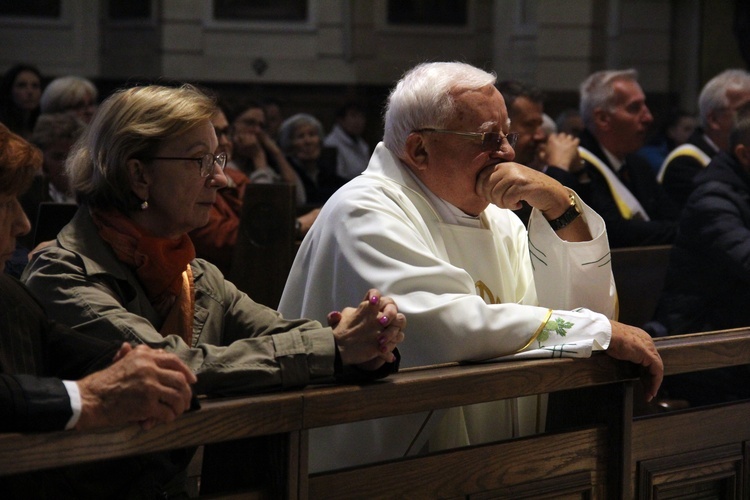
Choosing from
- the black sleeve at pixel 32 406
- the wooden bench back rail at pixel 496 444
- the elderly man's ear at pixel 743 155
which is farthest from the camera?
the elderly man's ear at pixel 743 155

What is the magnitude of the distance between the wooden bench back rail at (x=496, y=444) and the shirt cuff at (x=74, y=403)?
2 cm

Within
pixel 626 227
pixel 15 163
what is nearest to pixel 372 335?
pixel 15 163

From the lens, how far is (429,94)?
122 inches

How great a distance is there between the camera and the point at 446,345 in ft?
8.79

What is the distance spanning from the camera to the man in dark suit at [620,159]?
5492mm

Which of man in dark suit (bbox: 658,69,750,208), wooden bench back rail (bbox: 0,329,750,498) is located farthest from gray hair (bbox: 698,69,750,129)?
wooden bench back rail (bbox: 0,329,750,498)

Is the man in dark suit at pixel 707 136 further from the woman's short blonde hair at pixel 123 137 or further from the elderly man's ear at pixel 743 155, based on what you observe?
the woman's short blonde hair at pixel 123 137

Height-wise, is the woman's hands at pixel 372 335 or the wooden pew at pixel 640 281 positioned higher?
the woman's hands at pixel 372 335

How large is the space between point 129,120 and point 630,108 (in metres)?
4.18

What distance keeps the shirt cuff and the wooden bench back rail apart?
0.06 feet

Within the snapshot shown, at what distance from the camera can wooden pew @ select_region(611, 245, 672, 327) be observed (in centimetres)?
464

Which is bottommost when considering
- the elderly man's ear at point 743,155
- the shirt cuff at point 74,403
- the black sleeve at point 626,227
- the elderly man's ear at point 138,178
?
the black sleeve at point 626,227

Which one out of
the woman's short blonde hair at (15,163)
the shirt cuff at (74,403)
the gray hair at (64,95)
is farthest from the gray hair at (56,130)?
the shirt cuff at (74,403)

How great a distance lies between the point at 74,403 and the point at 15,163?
63 centimetres
